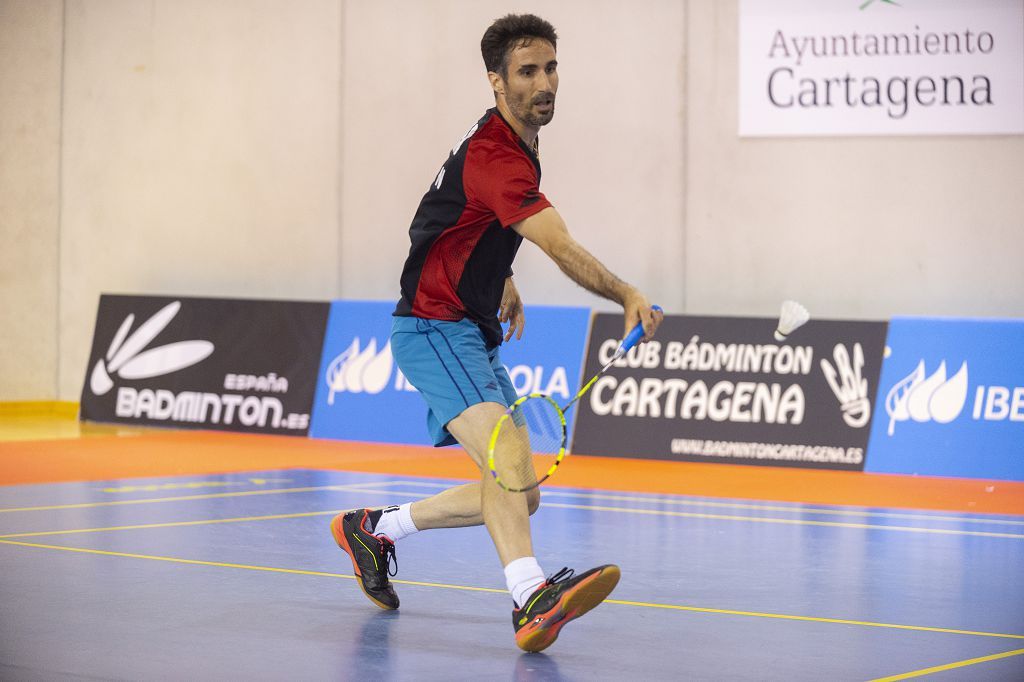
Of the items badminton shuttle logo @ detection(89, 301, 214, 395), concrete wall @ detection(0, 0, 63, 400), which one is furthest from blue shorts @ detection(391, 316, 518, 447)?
concrete wall @ detection(0, 0, 63, 400)

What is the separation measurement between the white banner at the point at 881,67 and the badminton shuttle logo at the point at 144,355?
6105 millimetres

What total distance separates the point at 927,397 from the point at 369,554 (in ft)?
22.2

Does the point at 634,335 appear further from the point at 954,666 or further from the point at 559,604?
the point at 954,666

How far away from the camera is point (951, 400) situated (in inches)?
446

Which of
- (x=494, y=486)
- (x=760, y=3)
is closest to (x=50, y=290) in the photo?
(x=760, y=3)

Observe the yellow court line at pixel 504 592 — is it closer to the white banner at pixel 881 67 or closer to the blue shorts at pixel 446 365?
the blue shorts at pixel 446 365

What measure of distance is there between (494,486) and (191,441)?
8829mm

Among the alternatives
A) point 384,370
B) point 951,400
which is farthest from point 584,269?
point 384,370

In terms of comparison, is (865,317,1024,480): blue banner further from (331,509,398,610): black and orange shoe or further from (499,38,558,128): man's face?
(499,38,558,128): man's face

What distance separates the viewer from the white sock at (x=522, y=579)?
511 centimetres

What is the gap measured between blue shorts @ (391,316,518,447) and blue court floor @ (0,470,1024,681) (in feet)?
2.83

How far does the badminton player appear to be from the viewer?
5059 millimetres

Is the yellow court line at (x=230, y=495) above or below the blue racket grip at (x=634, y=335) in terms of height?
below

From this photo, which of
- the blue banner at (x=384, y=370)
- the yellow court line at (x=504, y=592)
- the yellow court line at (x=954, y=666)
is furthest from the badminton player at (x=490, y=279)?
the blue banner at (x=384, y=370)
